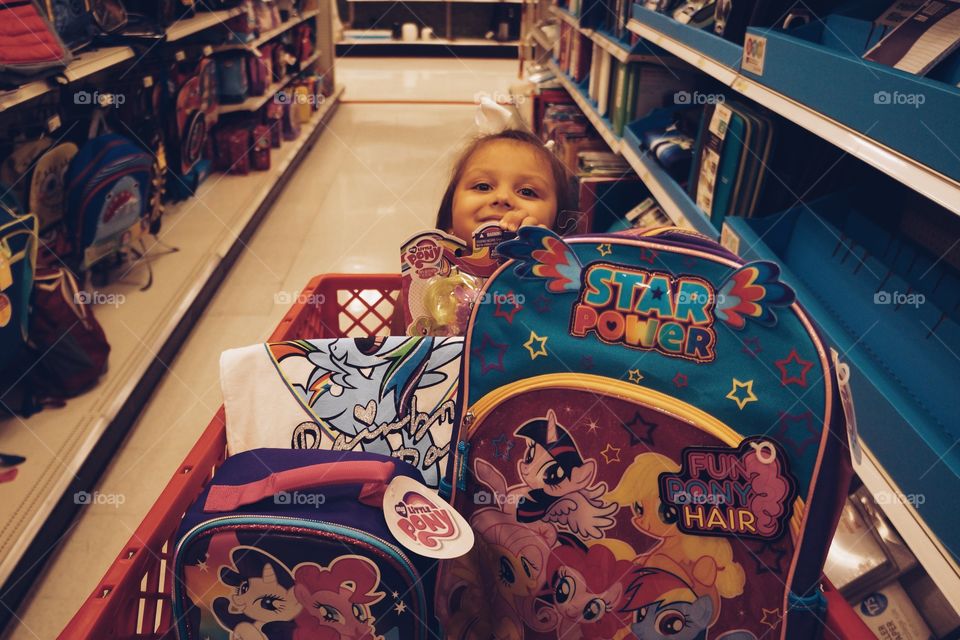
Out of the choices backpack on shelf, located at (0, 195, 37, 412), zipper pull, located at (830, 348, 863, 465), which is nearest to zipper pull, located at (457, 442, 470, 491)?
zipper pull, located at (830, 348, 863, 465)

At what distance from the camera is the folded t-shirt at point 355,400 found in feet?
3.99

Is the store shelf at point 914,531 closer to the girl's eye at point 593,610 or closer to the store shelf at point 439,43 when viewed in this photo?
the girl's eye at point 593,610

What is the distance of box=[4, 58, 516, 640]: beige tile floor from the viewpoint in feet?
6.20

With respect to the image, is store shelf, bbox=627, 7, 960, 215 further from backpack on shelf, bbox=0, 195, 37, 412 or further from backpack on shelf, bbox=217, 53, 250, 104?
backpack on shelf, bbox=217, 53, 250, 104

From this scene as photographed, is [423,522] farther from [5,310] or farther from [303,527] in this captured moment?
[5,310]

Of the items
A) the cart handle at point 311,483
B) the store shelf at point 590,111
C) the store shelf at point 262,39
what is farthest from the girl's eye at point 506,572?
the store shelf at point 262,39

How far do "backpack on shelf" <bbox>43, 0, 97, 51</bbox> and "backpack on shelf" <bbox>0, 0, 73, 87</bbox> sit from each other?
243 millimetres

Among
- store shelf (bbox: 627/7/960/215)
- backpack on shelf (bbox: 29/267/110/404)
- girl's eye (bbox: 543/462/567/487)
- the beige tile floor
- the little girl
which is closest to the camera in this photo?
store shelf (bbox: 627/7/960/215)

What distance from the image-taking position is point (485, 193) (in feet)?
5.38

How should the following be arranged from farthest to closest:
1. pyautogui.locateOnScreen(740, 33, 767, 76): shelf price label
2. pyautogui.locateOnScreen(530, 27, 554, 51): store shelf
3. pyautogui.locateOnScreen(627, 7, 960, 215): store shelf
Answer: pyautogui.locateOnScreen(530, 27, 554, 51): store shelf
pyautogui.locateOnScreen(740, 33, 767, 76): shelf price label
pyautogui.locateOnScreen(627, 7, 960, 215): store shelf

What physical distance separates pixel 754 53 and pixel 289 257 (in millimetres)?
2814

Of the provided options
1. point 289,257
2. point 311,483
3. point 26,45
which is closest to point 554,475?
point 311,483

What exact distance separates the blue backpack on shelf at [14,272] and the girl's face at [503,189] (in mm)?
1121

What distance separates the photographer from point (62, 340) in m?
2.16
